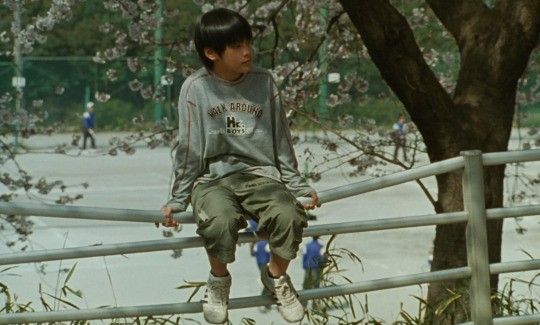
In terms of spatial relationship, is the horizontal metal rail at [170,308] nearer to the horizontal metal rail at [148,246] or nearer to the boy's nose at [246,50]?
the horizontal metal rail at [148,246]

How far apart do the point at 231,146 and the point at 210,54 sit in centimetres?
32

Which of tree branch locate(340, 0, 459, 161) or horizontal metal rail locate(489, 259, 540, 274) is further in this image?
tree branch locate(340, 0, 459, 161)

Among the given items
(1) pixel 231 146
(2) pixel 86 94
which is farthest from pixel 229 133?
(2) pixel 86 94

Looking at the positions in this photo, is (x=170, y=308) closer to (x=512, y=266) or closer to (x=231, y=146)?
(x=231, y=146)

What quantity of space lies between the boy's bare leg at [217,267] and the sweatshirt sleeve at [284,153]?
360 millimetres

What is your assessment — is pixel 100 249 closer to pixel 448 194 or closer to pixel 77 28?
pixel 448 194

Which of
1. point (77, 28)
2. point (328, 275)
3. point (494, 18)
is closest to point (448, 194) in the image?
point (494, 18)

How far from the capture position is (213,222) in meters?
4.30

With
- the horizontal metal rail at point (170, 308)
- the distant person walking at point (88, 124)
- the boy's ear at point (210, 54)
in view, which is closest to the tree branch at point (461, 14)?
the horizontal metal rail at point (170, 308)

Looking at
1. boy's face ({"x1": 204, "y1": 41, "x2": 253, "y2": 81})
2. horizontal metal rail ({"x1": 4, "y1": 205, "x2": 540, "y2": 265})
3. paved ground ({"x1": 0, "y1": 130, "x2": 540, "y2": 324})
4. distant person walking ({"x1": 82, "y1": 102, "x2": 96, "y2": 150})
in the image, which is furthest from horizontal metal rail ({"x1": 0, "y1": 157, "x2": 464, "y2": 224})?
distant person walking ({"x1": 82, "y1": 102, "x2": 96, "y2": 150})

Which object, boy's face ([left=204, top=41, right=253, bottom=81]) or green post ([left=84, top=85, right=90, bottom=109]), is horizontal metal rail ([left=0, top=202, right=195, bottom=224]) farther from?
green post ([left=84, top=85, right=90, bottom=109])

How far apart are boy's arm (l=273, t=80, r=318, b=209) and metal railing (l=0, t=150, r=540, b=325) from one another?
0.33 ft

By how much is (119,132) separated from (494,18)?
127 feet

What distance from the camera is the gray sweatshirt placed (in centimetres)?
443
